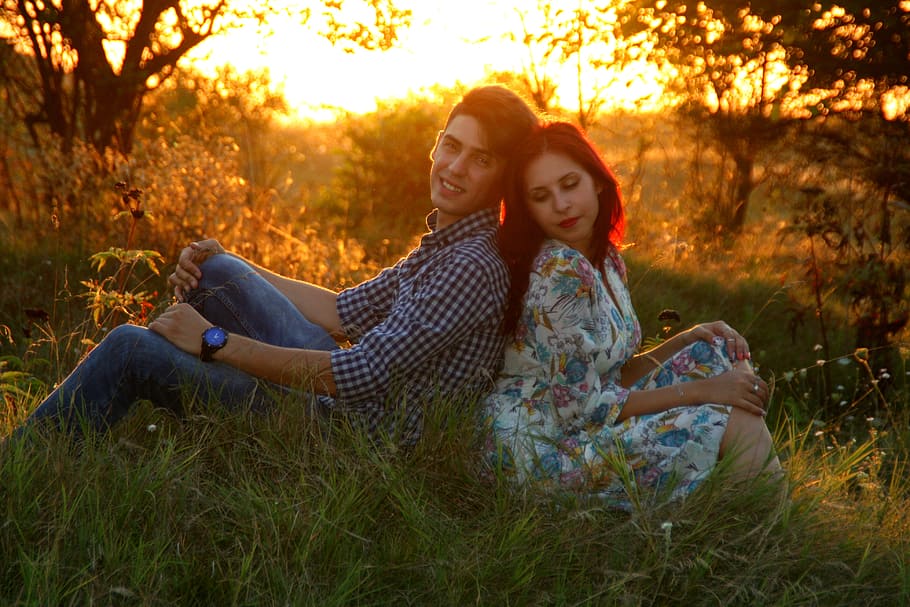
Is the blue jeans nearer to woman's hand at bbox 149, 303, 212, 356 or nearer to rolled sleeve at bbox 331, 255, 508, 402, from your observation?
woman's hand at bbox 149, 303, 212, 356

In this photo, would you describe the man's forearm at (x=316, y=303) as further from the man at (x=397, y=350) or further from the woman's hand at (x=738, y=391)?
the woman's hand at (x=738, y=391)

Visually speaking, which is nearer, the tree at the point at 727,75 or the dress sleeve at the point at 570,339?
the dress sleeve at the point at 570,339

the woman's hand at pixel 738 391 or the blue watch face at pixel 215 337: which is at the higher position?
the blue watch face at pixel 215 337

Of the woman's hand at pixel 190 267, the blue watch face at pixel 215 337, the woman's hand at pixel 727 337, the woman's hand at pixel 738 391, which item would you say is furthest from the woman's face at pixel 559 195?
the woman's hand at pixel 190 267

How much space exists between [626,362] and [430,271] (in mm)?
945

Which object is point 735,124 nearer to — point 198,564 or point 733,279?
point 733,279

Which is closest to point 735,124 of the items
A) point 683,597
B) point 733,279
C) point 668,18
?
point 733,279

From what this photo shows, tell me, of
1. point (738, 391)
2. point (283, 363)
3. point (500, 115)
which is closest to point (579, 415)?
point (738, 391)

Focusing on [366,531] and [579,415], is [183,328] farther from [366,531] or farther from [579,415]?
[579,415]

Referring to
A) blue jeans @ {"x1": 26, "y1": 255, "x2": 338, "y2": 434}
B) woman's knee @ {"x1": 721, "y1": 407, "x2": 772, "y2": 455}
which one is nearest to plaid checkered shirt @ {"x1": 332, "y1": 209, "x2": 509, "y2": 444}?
blue jeans @ {"x1": 26, "y1": 255, "x2": 338, "y2": 434}

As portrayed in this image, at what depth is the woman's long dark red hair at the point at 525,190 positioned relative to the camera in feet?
11.8

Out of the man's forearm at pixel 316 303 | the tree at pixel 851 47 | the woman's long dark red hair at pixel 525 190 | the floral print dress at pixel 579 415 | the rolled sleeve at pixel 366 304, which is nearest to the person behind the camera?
the floral print dress at pixel 579 415

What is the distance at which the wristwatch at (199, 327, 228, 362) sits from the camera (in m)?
3.42

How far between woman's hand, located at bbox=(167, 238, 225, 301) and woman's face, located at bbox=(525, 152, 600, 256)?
1329 mm
